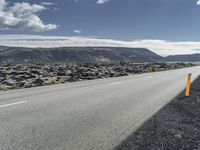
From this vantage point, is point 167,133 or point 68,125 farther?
point 68,125

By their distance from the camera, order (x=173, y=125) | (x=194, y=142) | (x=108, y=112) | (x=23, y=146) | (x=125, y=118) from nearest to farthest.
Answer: (x=23, y=146)
(x=194, y=142)
(x=173, y=125)
(x=125, y=118)
(x=108, y=112)

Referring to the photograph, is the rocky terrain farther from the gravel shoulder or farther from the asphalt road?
the gravel shoulder

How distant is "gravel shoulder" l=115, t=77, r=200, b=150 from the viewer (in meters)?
5.74

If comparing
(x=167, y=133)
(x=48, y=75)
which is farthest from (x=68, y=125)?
(x=48, y=75)

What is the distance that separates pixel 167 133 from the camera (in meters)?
6.83

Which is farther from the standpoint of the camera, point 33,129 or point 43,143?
point 33,129

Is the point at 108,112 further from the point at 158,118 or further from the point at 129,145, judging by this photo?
the point at 129,145

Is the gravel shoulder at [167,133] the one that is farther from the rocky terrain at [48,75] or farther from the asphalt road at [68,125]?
the rocky terrain at [48,75]

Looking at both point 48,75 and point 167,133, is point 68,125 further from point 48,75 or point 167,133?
point 48,75

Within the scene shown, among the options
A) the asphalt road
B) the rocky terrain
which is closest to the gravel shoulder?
the asphalt road

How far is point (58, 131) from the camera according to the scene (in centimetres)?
653

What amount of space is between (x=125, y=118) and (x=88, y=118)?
1030mm

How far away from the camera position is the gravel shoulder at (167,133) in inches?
226

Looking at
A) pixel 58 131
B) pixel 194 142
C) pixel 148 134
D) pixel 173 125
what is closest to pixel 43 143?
pixel 58 131
